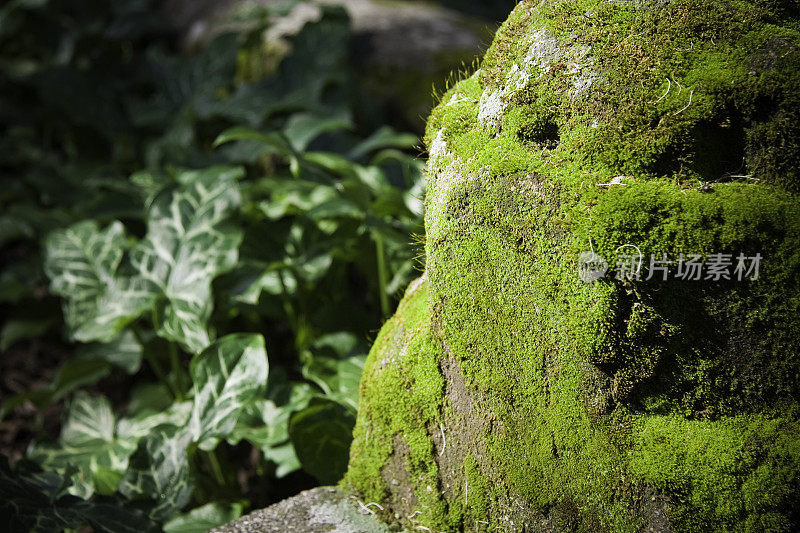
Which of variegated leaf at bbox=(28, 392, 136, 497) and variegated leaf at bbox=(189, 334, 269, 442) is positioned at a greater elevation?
variegated leaf at bbox=(189, 334, 269, 442)

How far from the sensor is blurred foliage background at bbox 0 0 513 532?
1.71 m

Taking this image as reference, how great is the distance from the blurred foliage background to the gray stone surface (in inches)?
8.7

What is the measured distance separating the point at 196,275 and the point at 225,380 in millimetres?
402

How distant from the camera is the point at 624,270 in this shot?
3.50ft

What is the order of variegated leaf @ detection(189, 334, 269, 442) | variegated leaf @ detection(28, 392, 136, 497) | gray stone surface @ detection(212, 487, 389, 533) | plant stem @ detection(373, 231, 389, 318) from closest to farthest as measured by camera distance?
gray stone surface @ detection(212, 487, 389, 533), variegated leaf @ detection(189, 334, 269, 442), variegated leaf @ detection(28, 392, 136, 497), plant stem @ detection(373, 231, 389, 318)

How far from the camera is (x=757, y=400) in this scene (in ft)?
3.62

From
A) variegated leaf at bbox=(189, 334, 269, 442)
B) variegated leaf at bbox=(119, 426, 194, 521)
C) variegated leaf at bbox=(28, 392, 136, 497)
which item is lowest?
variegated leaf at bbox=(28, 392, 136, 497)

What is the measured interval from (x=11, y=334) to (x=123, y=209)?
82 cm

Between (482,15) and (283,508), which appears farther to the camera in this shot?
(482,15)

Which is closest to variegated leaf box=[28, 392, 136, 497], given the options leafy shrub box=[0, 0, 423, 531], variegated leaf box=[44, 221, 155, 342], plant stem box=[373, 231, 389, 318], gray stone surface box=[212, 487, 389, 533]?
leafy shrub box=[0, 0, 423, 531]

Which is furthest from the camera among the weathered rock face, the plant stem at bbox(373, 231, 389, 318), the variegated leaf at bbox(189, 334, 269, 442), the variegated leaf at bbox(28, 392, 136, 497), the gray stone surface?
the plant stem at bbox(373, 231, 389, 318)

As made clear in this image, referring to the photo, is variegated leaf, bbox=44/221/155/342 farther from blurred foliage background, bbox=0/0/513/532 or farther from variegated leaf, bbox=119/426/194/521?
variegated leaf, bbox=119/426/194/521

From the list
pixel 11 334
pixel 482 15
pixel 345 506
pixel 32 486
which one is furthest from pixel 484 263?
pixel 482 15

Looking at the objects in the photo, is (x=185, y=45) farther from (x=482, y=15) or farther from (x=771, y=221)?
(x=771, y=221)
